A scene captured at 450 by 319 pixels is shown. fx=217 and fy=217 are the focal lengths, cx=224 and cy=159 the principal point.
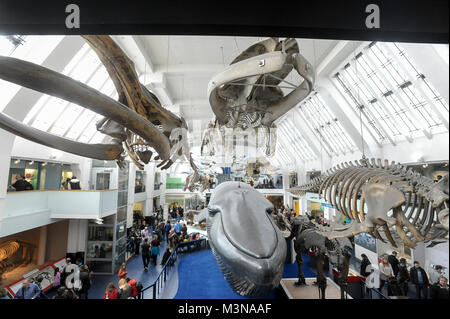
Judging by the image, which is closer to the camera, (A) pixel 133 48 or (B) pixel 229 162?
(A) pixel 133 48

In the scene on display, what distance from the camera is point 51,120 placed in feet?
26.7

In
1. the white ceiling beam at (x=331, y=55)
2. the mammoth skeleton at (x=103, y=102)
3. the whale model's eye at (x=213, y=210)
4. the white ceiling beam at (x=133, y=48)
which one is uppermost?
the white ceiling beam at (x=331, y=55)

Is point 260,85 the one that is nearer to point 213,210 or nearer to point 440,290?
point 213,210

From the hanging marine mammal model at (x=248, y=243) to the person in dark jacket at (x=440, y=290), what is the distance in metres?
0.68

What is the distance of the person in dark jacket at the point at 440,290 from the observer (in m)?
0.93

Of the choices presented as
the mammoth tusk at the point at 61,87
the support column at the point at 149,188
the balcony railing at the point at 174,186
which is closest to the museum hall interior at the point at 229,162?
the mammoth tusk at the point at 61,87

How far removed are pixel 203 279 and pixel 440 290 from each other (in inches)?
196

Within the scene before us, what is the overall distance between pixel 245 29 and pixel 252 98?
6.54 feet

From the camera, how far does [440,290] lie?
3.17ft

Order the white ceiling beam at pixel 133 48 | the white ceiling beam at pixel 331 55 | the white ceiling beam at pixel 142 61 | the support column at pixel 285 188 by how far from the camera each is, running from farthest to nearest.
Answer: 1. the support column at pixel 285 188
2. the white ceiling beam at pixel 331 55
3. the white ceiling beam at pixel 142 61
4. the white ceiling beam at pixel 133 48

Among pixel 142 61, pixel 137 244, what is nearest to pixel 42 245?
pixel 137 244

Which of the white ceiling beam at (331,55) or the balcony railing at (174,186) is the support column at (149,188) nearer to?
the balcony railing at (174,186)
